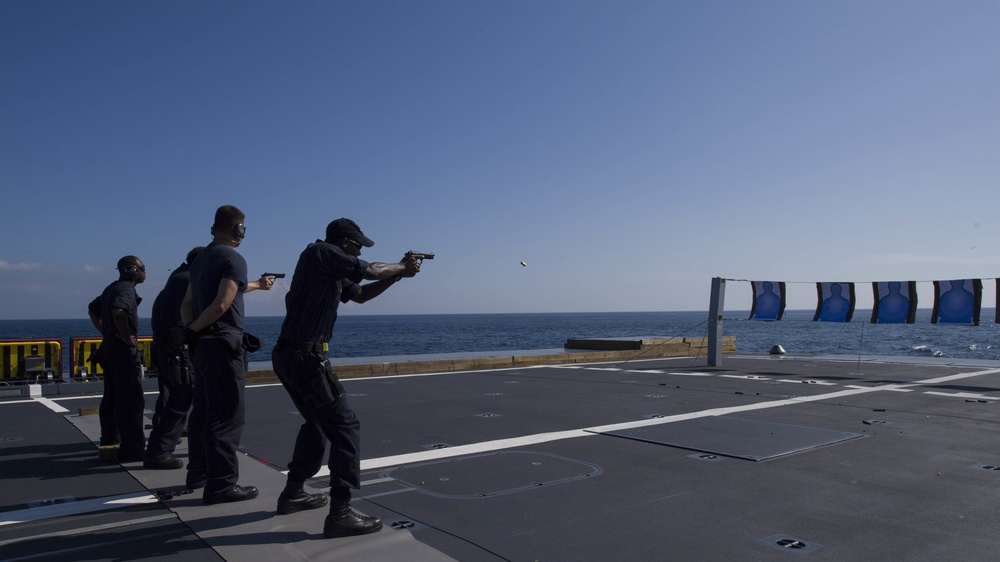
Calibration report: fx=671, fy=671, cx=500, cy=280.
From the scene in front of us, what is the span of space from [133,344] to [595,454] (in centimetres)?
391

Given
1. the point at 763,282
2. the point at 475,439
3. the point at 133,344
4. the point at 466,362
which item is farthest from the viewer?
the point at 763,282

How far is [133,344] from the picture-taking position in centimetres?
549

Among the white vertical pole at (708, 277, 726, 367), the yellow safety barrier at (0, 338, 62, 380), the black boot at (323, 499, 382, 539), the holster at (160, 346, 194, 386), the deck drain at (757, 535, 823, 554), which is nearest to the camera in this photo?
the deck drain at (757, 535, 823, 554)

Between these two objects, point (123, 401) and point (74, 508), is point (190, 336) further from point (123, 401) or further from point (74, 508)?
point (123, 401)

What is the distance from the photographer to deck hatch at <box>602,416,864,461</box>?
18.7 feet

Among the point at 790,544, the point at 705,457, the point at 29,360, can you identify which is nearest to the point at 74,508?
the point at 790,544

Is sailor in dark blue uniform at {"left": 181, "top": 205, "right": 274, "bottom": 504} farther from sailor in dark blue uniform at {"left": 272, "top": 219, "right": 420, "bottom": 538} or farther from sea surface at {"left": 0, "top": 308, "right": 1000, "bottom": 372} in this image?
sea surface at {"left": 0, "top": 308, "right": 1000, "bottom": 372}

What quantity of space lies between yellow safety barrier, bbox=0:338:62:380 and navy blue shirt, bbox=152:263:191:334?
8215 mm

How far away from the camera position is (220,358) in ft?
13.8

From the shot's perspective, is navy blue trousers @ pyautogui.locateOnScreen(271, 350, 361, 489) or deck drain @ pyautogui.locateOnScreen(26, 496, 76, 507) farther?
deck drain @ pyautogui.locateOnScreen(26, 496, 76, 507)

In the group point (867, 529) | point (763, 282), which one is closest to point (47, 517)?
point (867, 529)

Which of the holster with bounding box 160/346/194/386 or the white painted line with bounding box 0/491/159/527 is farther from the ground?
the holster with bounding box 160/346/194/386

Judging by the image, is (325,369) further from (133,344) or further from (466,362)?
(466,362)

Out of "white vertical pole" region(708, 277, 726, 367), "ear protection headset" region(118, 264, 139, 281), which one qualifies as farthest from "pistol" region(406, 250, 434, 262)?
"white vertical pole" region(708, 277, 726, 367)
